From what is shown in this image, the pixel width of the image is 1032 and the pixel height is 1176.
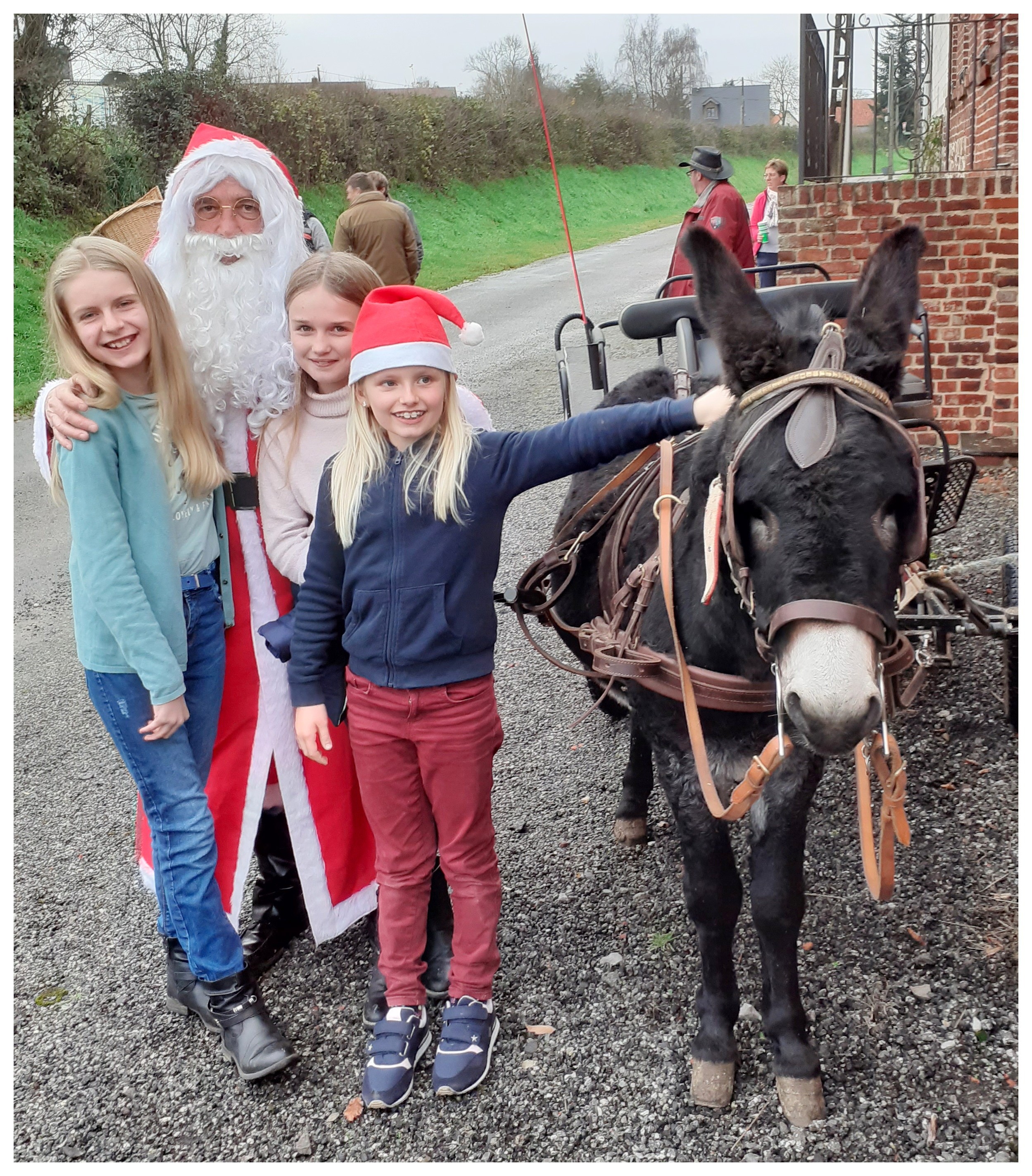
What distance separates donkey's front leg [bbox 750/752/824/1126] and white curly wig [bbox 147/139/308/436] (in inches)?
68.8

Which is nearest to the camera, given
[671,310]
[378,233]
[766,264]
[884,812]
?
[884,812]

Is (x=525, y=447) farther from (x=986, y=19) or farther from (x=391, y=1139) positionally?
(x=986, y=19)

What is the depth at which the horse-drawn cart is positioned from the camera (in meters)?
3.05

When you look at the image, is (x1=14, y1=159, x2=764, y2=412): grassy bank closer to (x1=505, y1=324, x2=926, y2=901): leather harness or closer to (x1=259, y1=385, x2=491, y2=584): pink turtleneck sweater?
(x1=259, y1=385, x2=491, y2=584): pink turtleneck sweater

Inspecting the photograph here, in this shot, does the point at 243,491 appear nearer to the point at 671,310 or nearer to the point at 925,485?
the point at 671,310

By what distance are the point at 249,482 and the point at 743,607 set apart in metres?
1.54

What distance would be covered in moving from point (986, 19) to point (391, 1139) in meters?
8.36

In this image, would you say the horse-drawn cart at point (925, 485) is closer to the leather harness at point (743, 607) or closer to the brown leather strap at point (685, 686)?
the leather harness at point (743, 607)

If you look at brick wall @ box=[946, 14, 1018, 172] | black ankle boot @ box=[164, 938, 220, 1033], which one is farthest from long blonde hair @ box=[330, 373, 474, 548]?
brick wall @ box=[946, 14, 1018, 172]

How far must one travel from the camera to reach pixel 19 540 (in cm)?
777

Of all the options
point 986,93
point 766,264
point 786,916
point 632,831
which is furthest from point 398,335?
point 766,264

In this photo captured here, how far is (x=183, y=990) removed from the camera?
2.91m

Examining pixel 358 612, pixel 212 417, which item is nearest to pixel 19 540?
pixel 212 417

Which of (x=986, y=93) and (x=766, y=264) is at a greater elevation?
(x=986, y=93)
